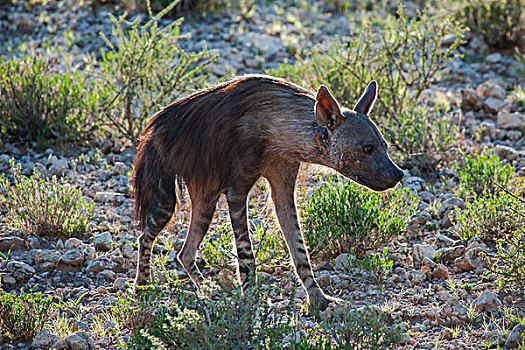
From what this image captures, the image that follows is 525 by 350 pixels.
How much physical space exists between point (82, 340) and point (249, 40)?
7.42 metres

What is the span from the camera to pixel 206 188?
4945 mm

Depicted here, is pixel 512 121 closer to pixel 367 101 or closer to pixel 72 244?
pixel 367 101

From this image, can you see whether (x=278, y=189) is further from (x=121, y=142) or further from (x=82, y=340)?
(x=121, y=142)

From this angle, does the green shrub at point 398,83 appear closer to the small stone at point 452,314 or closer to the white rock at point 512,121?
the white rock at point 512,121

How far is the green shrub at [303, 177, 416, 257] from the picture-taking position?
5.67 metres

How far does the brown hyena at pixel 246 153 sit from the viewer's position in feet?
14.9

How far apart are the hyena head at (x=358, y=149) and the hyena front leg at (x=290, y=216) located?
608mm

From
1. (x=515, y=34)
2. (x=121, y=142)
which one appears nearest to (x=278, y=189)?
(x=121, y=142)

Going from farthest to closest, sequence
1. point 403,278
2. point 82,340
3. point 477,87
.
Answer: point 477,87 < point 403,278 < point 82,340

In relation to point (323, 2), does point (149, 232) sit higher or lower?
lower

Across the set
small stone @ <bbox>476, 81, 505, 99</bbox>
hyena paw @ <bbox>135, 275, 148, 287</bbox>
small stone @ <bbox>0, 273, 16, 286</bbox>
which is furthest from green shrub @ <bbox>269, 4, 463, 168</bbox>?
small stone @ <bbox>0, 273, 16, 286</bbox>

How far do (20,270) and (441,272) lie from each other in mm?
3463

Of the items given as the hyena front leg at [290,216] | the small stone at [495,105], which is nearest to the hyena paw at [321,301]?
the hyena front leg at [290,216]

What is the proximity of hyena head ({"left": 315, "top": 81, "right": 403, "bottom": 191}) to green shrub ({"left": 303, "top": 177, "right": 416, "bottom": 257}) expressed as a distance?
113cm
